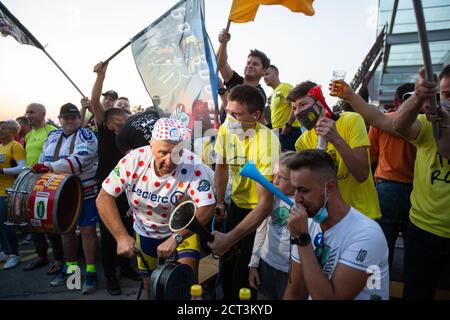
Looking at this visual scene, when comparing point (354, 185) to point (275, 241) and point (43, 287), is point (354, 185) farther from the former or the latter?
point (43, 287)

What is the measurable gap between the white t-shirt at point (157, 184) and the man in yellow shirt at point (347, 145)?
2.93 feet

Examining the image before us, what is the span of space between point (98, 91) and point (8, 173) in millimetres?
2263

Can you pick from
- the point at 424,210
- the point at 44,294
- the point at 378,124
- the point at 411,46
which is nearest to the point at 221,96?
the point at 378,124

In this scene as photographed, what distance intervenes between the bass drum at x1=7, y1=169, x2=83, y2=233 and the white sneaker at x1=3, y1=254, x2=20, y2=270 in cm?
164

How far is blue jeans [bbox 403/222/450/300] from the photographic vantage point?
222 cm

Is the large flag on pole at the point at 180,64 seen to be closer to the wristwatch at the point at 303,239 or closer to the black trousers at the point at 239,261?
the black trousers at the point at 239,261

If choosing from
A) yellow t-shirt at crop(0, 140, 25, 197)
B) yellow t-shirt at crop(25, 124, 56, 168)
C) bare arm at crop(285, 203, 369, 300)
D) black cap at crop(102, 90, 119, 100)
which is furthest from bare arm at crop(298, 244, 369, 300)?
black cap at crop(102, 90, 119, 100)

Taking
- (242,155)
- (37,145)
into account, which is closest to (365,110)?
(242,155)

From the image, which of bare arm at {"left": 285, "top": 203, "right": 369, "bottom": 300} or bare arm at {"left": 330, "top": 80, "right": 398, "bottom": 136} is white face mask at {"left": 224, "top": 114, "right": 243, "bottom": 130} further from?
bare arm at {"left": 285, "top": 203, "right": 369, "bottom": 300}

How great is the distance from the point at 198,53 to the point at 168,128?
6.89 feet

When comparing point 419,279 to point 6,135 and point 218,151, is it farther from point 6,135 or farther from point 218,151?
point 6,135

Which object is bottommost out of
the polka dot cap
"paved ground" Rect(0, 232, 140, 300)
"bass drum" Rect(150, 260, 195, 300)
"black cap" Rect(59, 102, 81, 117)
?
"paved ground" Rect(0, 232, 140, 300)

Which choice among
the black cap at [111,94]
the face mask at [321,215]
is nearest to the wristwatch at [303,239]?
the face mask at [321,215]

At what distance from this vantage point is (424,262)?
2273 mm
